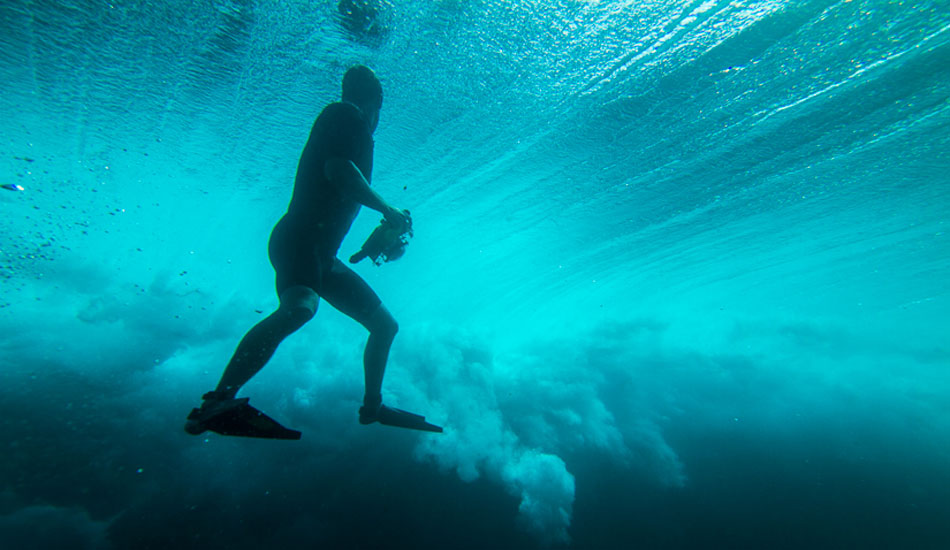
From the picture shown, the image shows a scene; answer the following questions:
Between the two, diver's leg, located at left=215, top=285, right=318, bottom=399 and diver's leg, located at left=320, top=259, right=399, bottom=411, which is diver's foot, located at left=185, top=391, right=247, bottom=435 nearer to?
diver's leg, located at left=215, top=285, right=318, bottom=399

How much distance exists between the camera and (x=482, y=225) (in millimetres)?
12805

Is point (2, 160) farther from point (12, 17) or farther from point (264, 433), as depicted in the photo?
point (264, 433)

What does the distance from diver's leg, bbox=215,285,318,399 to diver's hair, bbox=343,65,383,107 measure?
5.83 ft

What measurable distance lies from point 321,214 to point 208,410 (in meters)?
1.30

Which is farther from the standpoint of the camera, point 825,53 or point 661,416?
point 661,416

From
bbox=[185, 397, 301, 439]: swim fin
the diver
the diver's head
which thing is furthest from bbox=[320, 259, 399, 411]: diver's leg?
the diver's head

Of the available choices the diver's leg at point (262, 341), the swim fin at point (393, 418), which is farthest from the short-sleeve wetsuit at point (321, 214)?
the swim fin at point (393, 418)

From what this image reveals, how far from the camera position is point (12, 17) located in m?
4.87

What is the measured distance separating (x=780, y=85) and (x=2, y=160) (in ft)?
65.1

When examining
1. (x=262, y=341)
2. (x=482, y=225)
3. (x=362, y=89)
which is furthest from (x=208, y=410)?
(x=482, y=225)

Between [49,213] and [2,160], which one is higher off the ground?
[2,160]

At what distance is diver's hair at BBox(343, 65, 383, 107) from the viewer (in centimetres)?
270

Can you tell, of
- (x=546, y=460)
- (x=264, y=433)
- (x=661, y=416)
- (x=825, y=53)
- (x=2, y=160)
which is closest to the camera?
(x=264, y=433)

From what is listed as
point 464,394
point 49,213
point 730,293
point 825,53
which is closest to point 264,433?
point 825,53
